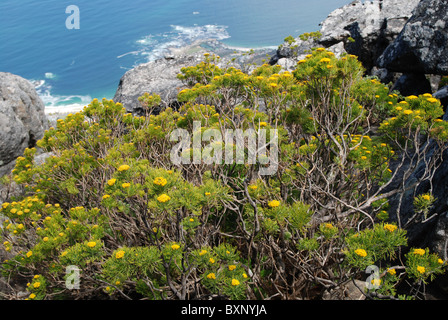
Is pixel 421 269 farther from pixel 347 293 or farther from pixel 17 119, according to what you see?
pixel 17 119

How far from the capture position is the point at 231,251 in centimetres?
350

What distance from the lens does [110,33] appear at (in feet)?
192

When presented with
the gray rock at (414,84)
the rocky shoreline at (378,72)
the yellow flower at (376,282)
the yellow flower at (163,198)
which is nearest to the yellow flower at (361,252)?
the yellow flower at (376,282)

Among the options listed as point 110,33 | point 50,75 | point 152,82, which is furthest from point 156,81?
point 110,33

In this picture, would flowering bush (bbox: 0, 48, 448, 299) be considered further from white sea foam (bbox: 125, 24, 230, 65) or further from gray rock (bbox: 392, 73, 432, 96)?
white sea foam (bbox: 125, 24, 230, 65)

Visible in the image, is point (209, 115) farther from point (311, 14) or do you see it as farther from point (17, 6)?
point (17, 6)

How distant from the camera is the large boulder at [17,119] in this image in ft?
33.3

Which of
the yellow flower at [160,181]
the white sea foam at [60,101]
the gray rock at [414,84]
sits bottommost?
the white sea foam at [60,101]

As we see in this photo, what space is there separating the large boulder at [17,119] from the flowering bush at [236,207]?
15.2ft

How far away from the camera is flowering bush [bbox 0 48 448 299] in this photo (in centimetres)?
331

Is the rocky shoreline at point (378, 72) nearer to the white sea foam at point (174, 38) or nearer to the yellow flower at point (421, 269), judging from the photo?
the yellow flower at point (421, 269)

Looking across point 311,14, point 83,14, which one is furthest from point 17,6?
point 311,14

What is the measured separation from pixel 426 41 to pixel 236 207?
5848 millimetres
